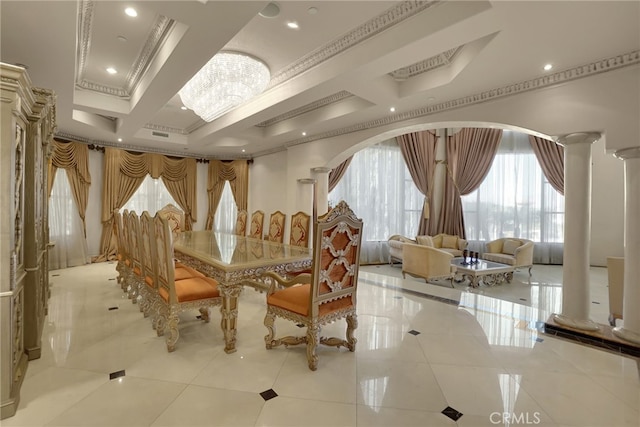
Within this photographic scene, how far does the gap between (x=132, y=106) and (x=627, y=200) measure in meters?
5.79

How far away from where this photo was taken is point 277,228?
4668 mm

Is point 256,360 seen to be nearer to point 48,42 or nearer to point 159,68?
point 159,68

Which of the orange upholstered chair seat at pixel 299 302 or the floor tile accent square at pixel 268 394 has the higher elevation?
the orange upholstered chair seat at pixel 299 302

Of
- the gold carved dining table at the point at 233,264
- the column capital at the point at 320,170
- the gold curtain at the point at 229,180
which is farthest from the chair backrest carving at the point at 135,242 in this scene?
the gold curtain at the point at 229,180

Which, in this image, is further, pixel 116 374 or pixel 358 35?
pixel 358 35

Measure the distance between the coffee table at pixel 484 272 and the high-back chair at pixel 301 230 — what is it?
2.74 metres

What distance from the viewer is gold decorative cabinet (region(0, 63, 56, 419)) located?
166 cm

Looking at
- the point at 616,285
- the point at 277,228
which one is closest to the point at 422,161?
the point at 277,228

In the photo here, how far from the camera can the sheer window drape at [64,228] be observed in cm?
569

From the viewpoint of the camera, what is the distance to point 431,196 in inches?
302

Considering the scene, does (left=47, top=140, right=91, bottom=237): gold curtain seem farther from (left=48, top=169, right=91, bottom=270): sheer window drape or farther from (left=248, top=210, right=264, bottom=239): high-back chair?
(left=248, top=210, right=264, bottom=239): high-back chair

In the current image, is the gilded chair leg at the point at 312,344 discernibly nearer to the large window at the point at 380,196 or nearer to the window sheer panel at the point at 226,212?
the large window at the point at 380,196

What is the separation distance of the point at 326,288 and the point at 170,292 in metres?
1.28

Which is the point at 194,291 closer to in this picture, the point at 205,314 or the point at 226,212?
the point at 205,314
